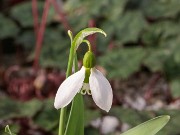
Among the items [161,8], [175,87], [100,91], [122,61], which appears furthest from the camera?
[161,8]

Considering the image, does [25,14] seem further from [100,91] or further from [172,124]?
[100,91]

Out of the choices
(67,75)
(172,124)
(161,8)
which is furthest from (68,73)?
Answer: (161,8)

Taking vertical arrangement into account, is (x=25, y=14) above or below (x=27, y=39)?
above

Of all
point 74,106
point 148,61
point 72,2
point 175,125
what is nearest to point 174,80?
point 148,61

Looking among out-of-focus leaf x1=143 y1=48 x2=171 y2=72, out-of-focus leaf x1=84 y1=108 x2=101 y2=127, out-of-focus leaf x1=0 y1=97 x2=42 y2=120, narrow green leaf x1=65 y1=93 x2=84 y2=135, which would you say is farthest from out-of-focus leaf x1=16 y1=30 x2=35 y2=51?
narrow green leaf x1=65 y1=93 x2=84 y2=135

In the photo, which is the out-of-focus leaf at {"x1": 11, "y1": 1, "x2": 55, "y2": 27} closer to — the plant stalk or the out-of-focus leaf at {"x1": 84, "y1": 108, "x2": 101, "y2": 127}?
the out-of-focus leaf at {"x1": 84, "y1": 108, "x2": 101, "y2": 127}

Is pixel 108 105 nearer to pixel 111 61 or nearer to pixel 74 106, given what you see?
pixel 74 106
